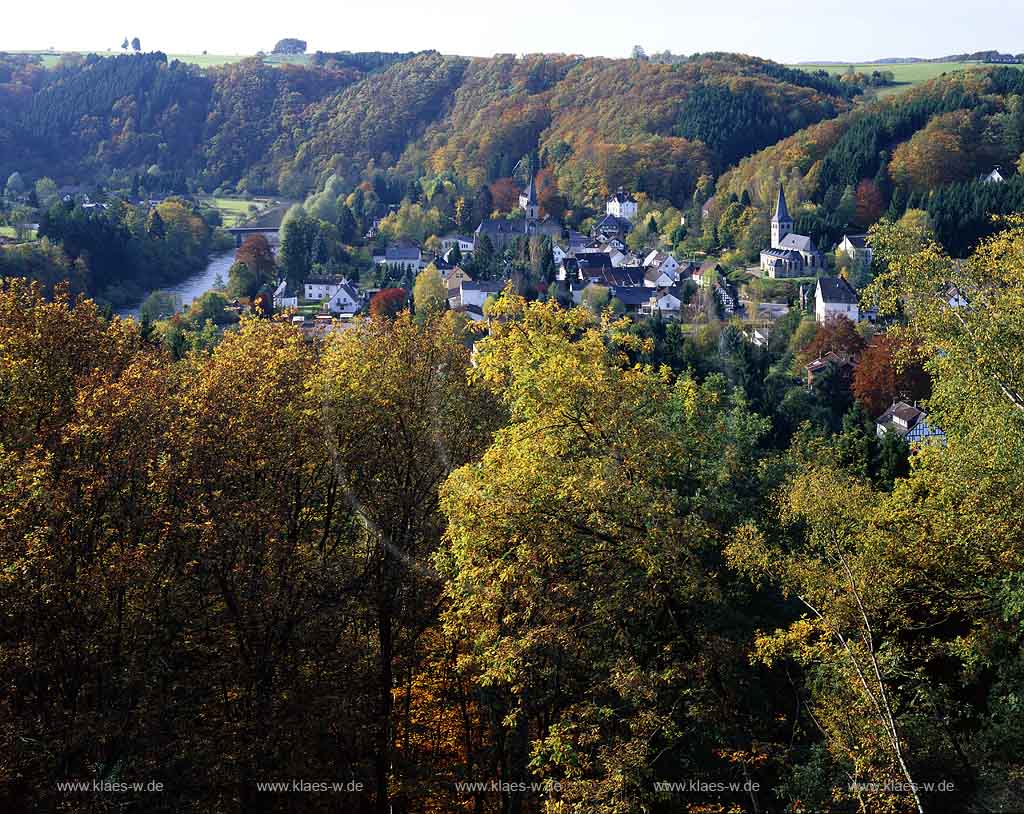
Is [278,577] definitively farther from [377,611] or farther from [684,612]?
[684,612]

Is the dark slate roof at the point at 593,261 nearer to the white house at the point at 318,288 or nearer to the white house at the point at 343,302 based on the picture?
the white house at the point at 343,302

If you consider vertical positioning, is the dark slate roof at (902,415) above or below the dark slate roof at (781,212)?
below

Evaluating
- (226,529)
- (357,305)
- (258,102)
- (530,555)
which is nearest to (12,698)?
(226,529)

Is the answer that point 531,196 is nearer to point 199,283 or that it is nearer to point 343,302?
point 199,283

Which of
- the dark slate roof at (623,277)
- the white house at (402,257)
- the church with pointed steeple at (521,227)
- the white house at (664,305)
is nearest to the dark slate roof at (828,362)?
the white house at (664,305)

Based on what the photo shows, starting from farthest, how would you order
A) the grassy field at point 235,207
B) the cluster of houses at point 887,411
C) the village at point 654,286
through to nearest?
the grassy field at point 235,207 → the village at point 654,286 → the cluster of houses at point 887,411

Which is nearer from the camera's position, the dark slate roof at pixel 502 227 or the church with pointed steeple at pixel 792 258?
the church with pointed steeple at pixel 792 258
